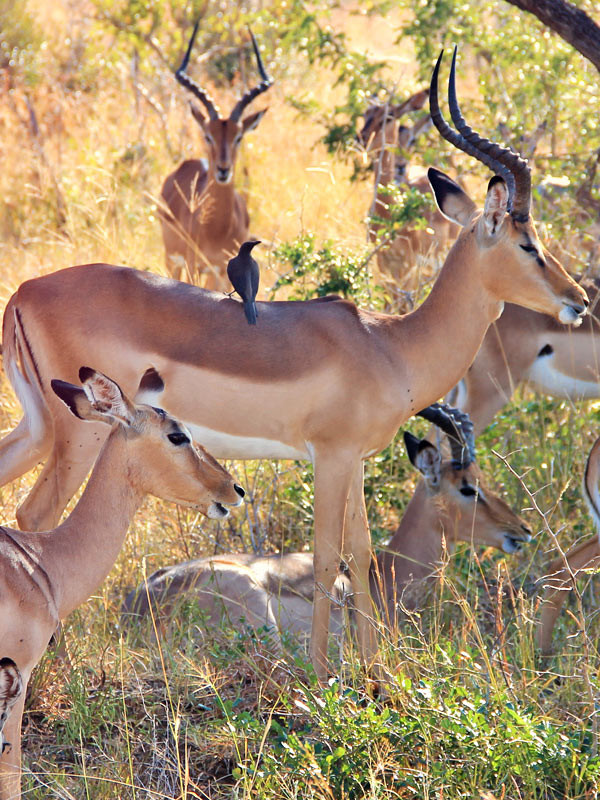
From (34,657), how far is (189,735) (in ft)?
2.24

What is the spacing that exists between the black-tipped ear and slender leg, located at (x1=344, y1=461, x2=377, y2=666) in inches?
52.8

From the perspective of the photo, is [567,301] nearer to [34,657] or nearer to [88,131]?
Answer: [34,657]

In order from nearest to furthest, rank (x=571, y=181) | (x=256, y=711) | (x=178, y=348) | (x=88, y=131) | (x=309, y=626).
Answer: (x=256, y=711) → (x=178, y=348) → (x=309, y=626) → (x=571, y=181) → (x=88, y=131)

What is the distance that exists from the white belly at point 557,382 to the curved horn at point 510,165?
179 cm

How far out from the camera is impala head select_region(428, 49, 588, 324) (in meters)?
4.37

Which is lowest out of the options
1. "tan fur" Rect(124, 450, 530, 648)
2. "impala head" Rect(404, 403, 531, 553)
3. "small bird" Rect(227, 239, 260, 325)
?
"tan fur" Rect(124, 450, 530, 648)

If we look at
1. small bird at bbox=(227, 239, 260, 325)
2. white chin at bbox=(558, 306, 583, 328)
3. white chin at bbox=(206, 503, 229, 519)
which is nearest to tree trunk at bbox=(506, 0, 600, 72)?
white chin at bbox=(558, 306, 583, 328)

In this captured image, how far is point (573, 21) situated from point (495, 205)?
1.24m

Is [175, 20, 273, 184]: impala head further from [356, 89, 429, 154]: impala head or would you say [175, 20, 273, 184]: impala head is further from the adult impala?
[356, 89, 429, 154]: impala head

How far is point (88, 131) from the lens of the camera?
1243 cm

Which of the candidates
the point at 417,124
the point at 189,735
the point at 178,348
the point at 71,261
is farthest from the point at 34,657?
the point at 417,124

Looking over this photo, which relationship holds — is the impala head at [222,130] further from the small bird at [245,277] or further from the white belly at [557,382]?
the small bird at [245,277]

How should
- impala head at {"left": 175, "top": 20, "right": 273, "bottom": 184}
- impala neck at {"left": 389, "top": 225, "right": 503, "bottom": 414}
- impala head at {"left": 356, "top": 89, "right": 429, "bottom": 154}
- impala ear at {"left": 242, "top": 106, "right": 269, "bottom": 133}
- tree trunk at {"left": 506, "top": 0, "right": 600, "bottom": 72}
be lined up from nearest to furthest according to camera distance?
impala neck at {"left": 389, "top": 225, "right": 503, "bottom": 414}, tree trunk at {"left": 506, "top": 0, "right": 600, "bottom": 72}, impala head at {"left": 175, "top": 20, "right": 273, "bottom": 184}, impala head at {"left": 356, "top": 89, "right": 429, "bottom": 154}, impala ear at {"left": 242, "top": 106, "right": 269, "bottom": 133}

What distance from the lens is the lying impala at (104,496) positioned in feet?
10.8
